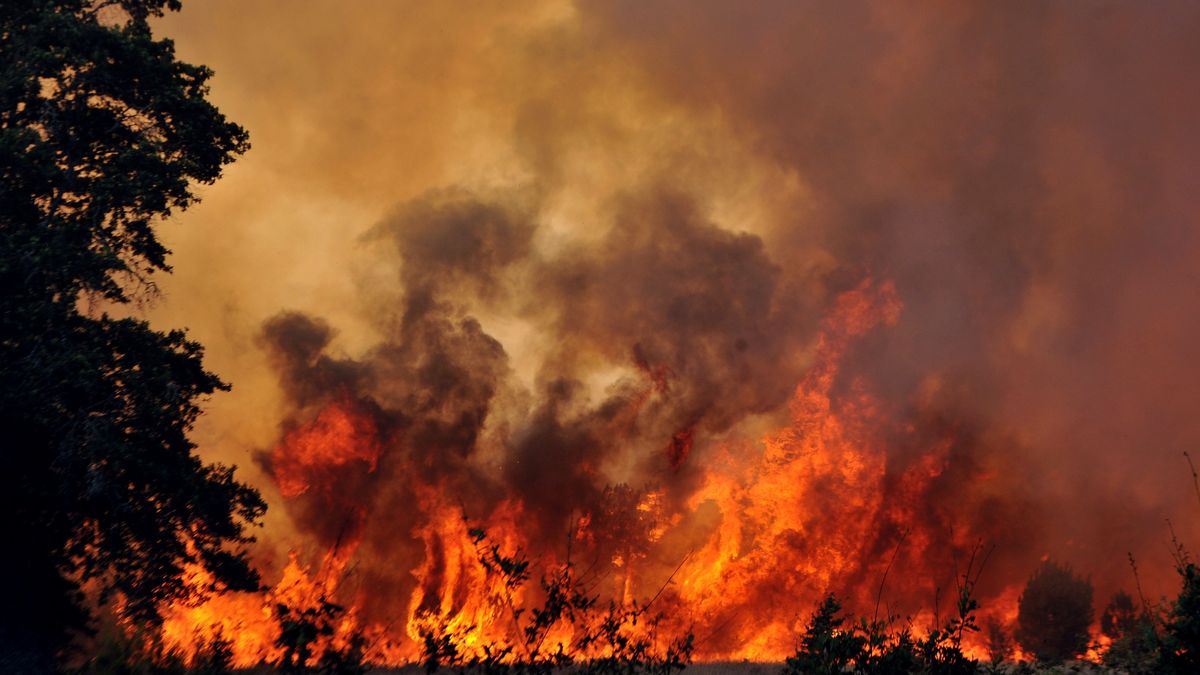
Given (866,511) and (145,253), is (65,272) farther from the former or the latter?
(866,511)

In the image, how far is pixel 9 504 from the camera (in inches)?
646

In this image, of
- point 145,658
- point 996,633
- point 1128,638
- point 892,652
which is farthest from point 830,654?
point 996,633

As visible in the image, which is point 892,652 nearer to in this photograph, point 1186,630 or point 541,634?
point 541,634

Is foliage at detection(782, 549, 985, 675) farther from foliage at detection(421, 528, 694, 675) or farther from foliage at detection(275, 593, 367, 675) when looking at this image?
foliage at detection(275, 593, 367, 675)

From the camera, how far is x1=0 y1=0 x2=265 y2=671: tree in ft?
Result: 52.9

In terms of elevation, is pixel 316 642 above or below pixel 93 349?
below

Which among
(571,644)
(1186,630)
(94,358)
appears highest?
(94,358)

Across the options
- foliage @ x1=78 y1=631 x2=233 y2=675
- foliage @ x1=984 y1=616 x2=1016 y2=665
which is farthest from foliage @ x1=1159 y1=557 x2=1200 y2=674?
foliage @ x1=984 y1=616 x2=1016 y2=665

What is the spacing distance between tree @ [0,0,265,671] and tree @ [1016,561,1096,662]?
5469 cm

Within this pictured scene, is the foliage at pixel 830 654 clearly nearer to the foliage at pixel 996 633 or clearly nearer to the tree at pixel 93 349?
the tree at pixel 93 349

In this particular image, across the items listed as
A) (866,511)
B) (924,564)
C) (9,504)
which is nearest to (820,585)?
(866,511)

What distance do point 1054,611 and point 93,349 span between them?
60.8 meters

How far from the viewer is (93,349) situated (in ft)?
55.1

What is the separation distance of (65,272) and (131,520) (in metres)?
6.01
